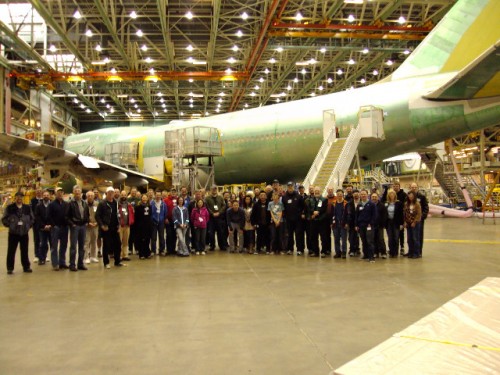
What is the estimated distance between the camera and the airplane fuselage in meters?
12.6

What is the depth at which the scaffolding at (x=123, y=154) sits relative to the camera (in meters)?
20.3

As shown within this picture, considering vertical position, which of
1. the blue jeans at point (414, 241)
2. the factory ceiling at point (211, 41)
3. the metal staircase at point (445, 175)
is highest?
the factory ceiling at point (211, 41)

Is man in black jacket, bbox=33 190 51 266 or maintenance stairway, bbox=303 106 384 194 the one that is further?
maintenance stairway, bbox=303 106 384 194

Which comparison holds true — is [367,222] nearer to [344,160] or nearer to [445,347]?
[344,160]

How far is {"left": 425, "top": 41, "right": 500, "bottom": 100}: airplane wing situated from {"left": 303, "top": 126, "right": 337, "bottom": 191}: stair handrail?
306 cm

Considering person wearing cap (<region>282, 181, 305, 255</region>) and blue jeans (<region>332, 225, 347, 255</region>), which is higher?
person wearing cap (<region>282, 181, 305, 255</region>)

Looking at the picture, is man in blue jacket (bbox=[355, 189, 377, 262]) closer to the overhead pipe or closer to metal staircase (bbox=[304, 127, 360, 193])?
metal staircase (bbox=[304, 127, 360, 193])

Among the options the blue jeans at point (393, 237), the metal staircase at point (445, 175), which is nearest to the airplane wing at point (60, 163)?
the blue jeans at point (393, 237)

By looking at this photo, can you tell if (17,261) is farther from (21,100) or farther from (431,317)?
(21,100)

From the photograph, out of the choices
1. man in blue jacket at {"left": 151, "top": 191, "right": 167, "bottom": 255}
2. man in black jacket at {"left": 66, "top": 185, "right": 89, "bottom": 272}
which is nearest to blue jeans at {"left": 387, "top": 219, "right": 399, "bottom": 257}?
man in blue jacket at {"left": 151, "top": 191, "right": 167, "bottom": 255}

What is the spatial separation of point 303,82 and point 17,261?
29.7 metres

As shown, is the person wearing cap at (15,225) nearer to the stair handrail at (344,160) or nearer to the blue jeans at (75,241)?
the blue jeans at (75,241)

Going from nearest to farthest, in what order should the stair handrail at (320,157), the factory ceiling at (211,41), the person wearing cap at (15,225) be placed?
the person wearing cap at (15,225) → the stair handrail at (320,157) → the factory ceiling at (211,41)

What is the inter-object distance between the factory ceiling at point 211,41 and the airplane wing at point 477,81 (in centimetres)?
973
